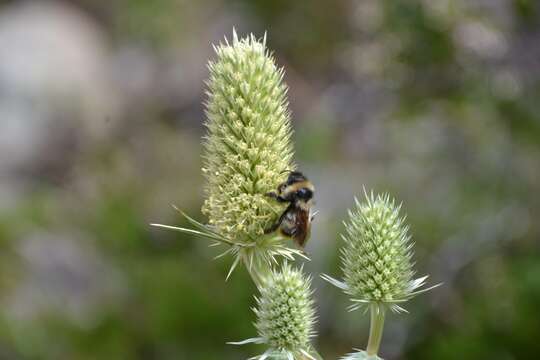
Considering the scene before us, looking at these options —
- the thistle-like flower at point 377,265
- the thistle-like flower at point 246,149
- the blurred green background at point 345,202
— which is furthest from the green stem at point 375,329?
the blurred green background at point 345,202

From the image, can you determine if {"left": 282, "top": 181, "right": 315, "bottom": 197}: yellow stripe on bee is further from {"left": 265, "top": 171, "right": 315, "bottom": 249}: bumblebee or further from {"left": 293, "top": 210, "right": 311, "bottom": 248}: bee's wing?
{"left": 293, "top": 210, "right": 311, "bottom": 248}: bee's wing

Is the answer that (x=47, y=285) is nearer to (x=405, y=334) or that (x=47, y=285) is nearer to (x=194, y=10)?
(x=405, y=334)

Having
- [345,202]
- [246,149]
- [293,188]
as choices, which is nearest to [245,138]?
[246,149]

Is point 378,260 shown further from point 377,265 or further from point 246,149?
point 246,149

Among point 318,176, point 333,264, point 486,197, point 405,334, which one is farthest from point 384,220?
point 318,176

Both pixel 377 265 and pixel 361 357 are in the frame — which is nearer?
pixel 361 357

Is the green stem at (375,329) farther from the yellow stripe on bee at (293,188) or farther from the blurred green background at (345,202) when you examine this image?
the blurred green background at (345,202)

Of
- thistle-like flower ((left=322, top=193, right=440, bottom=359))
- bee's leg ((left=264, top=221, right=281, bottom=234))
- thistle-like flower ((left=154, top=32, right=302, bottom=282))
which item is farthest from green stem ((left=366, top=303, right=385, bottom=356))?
bee's leg ((left=264, top=221, right=281, bottom=234))
